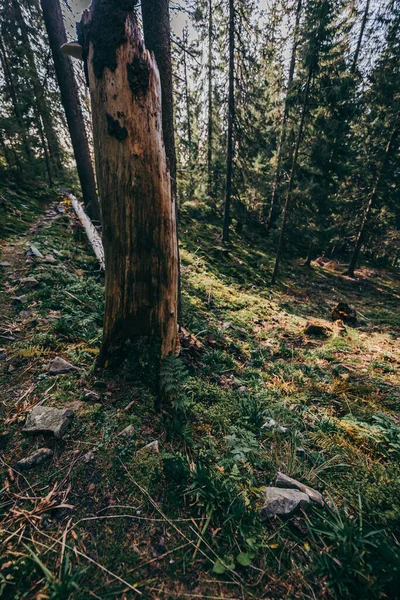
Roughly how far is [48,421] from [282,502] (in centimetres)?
214

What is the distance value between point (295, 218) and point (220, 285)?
959 centimetres

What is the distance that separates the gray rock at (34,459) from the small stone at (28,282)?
379 centimetres

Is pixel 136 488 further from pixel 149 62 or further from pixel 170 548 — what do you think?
pixel 149 62

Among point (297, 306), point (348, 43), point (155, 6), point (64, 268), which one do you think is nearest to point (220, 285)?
point (297, 306)

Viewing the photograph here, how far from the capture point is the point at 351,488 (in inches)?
88.7

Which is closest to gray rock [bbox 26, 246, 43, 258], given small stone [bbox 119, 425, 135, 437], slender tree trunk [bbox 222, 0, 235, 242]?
small stone [bbox 119, 425, 135, 437]

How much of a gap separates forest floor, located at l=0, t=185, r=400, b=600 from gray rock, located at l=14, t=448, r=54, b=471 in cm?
5

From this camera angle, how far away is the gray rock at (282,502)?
193 centimetres

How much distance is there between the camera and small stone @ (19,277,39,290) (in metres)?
5.08

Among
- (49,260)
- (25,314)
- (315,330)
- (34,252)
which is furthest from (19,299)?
(315,330)

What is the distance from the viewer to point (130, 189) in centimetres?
262

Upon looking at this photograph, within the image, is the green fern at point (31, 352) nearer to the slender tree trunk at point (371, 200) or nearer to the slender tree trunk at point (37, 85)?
the slender tree trunk at point (37, 85)

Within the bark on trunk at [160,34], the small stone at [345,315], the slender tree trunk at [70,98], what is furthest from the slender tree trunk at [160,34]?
the small stone at [345,315]

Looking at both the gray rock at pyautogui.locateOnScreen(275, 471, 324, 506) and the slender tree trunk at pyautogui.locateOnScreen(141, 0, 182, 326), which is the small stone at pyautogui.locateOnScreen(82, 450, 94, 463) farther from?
the slender tree trunk at pyautogui.locateOnScreen(141, 0, 182, 326)
